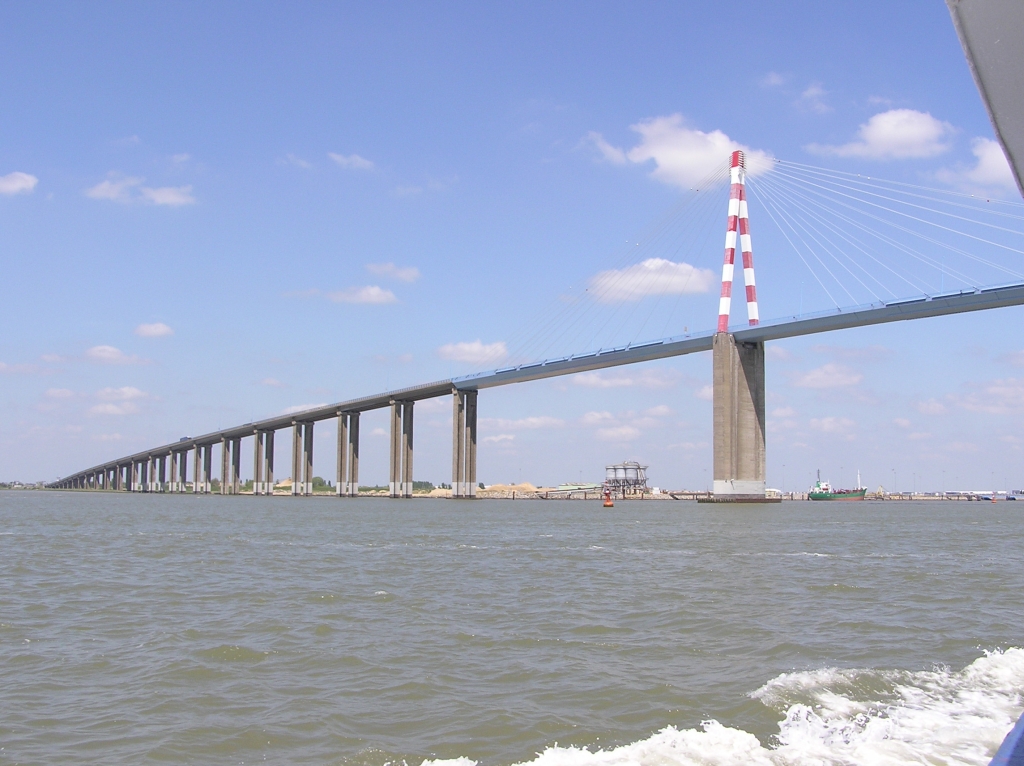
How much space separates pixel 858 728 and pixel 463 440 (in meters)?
88.4

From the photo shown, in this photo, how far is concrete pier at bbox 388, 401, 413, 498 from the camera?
98006 millimetres

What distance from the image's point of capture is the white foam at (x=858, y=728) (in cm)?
616

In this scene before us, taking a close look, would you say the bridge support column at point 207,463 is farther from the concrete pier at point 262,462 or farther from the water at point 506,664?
the water at point 506,664

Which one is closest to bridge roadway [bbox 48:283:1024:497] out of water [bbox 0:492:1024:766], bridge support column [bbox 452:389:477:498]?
bridge support column [bbox 452:389:477:498]

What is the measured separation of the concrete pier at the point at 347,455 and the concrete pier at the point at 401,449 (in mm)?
7250

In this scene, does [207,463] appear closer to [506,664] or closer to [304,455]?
[304,455]

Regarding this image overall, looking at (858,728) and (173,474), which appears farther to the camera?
Answer: (173,474)

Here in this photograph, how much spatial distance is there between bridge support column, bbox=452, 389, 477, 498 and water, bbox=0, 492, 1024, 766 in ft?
245

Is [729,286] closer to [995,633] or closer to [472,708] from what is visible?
[995,633]

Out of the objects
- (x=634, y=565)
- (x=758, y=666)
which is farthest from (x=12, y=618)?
(x=634, y=565)

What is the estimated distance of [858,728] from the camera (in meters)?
6.94

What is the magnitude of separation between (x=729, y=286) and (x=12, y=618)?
227 feet

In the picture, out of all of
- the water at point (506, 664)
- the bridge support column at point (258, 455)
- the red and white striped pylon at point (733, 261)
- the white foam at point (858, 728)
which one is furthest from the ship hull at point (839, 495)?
the white foam at point (858, 728)

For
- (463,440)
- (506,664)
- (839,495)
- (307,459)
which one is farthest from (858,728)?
(839,495)
